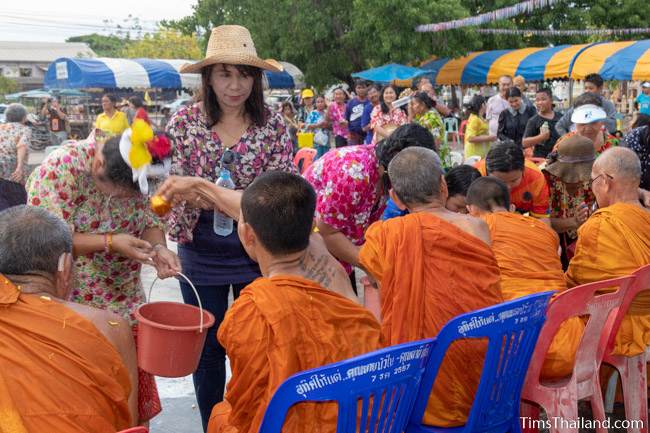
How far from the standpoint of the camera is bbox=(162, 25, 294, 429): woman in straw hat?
2957 millimetres

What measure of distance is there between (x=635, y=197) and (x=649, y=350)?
2.55 feet

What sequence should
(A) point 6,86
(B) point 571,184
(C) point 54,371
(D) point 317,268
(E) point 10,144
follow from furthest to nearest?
(A) point 6,86 → (E) point 10,144 → (B) point 571,184 → (D) point 317,268 → (C) point 54,371

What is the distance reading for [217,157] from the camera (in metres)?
2.97

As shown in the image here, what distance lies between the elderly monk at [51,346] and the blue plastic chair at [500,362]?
0.93 m

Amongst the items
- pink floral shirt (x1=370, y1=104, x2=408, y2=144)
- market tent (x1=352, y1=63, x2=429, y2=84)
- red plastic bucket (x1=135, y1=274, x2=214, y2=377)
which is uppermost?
market tent (x1=352, y1=63, x2=429, y2=84)

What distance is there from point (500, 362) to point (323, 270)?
0.69 meters

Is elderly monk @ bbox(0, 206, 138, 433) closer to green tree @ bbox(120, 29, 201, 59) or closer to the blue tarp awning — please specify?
the blue tarp awning

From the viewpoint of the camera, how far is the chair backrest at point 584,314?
2.68 metres

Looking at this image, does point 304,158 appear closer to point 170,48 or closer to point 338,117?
point 338,117

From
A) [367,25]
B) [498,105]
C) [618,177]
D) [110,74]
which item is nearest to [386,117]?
[498,105]

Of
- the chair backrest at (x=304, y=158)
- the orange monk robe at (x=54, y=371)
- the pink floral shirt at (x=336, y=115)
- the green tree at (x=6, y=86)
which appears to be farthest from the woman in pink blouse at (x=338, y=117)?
the green tree at (x=6, y=86)

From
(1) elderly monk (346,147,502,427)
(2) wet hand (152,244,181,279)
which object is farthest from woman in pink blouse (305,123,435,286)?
(2) wet hand (152,244,181,279)

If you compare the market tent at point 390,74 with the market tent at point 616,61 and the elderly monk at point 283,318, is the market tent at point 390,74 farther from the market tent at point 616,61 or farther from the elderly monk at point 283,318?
the elderly monk at point 283,318

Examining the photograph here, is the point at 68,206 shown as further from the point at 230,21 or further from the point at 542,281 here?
the point at 230,21
